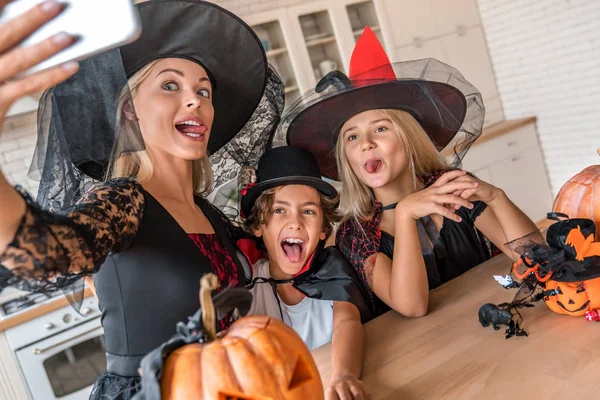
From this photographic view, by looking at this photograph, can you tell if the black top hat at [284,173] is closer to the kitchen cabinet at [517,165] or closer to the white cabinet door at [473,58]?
the kitchen cabinet at [517,165]

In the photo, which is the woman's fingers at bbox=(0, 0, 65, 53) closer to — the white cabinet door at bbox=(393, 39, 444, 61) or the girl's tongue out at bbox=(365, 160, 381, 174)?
the girl's tongue out at bbox=(365, 160, 381, 174)

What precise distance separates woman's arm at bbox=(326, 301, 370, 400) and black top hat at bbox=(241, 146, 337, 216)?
284 mm

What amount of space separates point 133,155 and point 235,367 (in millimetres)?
520

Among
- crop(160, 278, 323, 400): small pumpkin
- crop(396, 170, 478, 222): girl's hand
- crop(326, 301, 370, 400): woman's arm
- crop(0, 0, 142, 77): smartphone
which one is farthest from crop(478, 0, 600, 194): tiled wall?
crop(0, 0, 142, 77): smartphone

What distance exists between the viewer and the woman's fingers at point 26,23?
48 cm

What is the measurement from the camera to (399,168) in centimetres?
139

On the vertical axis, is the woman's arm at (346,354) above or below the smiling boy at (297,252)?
below

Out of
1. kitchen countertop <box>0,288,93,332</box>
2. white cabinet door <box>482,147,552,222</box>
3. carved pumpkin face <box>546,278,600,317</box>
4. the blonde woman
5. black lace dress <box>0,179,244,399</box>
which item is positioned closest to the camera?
black lace dress <box>0,179,244,399</box>

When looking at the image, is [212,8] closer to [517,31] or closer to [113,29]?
[113,29]

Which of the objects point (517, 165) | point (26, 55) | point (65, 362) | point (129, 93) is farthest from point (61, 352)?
point (517, 165)

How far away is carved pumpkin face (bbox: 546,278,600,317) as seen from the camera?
893 mm

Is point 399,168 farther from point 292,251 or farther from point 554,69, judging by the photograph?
point 554,69

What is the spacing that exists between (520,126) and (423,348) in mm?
3623

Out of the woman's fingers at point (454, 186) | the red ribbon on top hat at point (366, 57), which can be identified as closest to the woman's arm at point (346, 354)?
the woman's fingers at point (454, 186)
